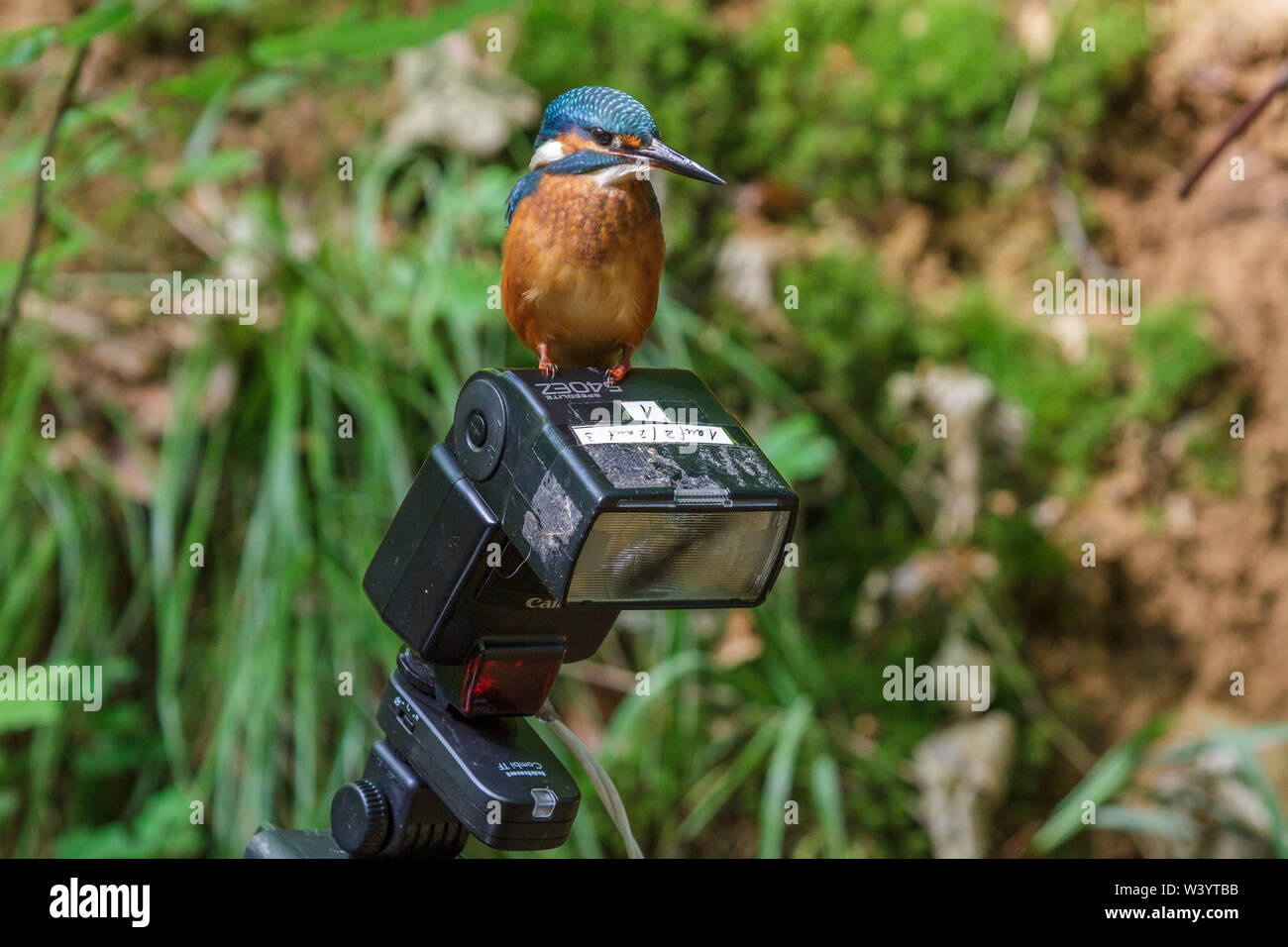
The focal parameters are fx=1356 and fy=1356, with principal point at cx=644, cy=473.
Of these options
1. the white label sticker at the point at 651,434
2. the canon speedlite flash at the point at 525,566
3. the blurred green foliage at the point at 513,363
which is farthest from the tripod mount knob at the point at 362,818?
the blurred green foliage at the point at 513,363

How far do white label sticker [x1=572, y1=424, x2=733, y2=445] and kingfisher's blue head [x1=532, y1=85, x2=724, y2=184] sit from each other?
0.23 m

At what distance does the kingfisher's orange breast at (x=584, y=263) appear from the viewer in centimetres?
121

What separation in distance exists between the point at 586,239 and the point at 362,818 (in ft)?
1.76

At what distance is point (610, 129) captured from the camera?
3.88 feet

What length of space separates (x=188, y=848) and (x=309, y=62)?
1512mm

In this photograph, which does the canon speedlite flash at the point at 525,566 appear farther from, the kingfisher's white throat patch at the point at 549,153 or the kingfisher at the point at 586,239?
the kingfisher's white throat patch at the point at 549,153

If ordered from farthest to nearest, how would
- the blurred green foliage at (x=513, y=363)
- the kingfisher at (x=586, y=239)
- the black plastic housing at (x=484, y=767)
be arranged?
the blurred green foliage at (x=513, y=363), the kingfisher at (x=586, y=239), the black plastic housing at (x=484, y=767)

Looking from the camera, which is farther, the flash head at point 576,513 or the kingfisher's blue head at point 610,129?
the kingfisher's blue head at point 610,129

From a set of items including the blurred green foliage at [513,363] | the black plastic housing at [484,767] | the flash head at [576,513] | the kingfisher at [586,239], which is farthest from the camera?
A: the blurred green foliage at [513,363]

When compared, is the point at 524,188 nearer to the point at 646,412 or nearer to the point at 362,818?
the point at 646,412

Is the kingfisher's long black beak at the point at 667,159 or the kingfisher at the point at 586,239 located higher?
the kingfisher's long black beak at the point at 667,159

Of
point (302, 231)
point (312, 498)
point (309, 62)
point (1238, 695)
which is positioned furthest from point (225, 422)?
point (1238, 695)

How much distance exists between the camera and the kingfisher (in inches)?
47.3

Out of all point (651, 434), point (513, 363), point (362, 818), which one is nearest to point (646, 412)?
point (651, 434)
